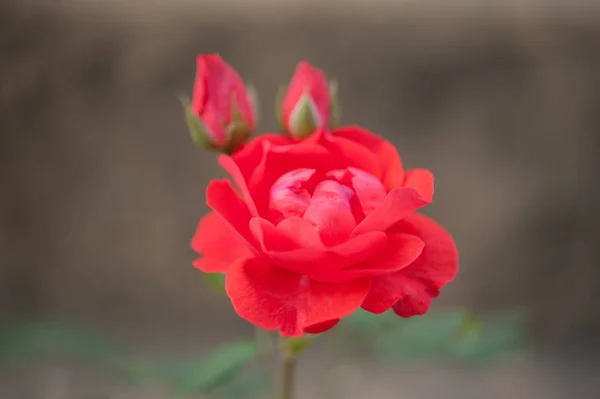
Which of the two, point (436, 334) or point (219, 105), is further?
point (436, 334)

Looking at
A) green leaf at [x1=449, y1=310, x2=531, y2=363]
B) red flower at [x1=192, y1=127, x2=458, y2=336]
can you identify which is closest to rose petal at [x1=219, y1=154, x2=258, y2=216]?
red flower at [x1=192, y1=127, x2=458, y2=336]

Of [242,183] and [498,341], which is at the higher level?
[242,183]

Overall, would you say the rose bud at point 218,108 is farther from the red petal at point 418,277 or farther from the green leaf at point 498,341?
the green leaf at point 498,341

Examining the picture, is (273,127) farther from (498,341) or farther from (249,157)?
(249,157)

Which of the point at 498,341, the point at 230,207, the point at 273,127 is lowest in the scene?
the point at 498,341

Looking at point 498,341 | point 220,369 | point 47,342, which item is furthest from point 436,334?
point 47,342

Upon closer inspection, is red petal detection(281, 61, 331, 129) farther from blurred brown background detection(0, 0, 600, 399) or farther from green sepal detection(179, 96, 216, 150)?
blurred brown background detection(0, 0, 600, 399)

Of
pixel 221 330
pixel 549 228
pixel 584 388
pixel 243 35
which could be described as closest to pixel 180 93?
pixel 243 35

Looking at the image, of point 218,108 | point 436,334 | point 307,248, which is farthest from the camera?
point 436,334
